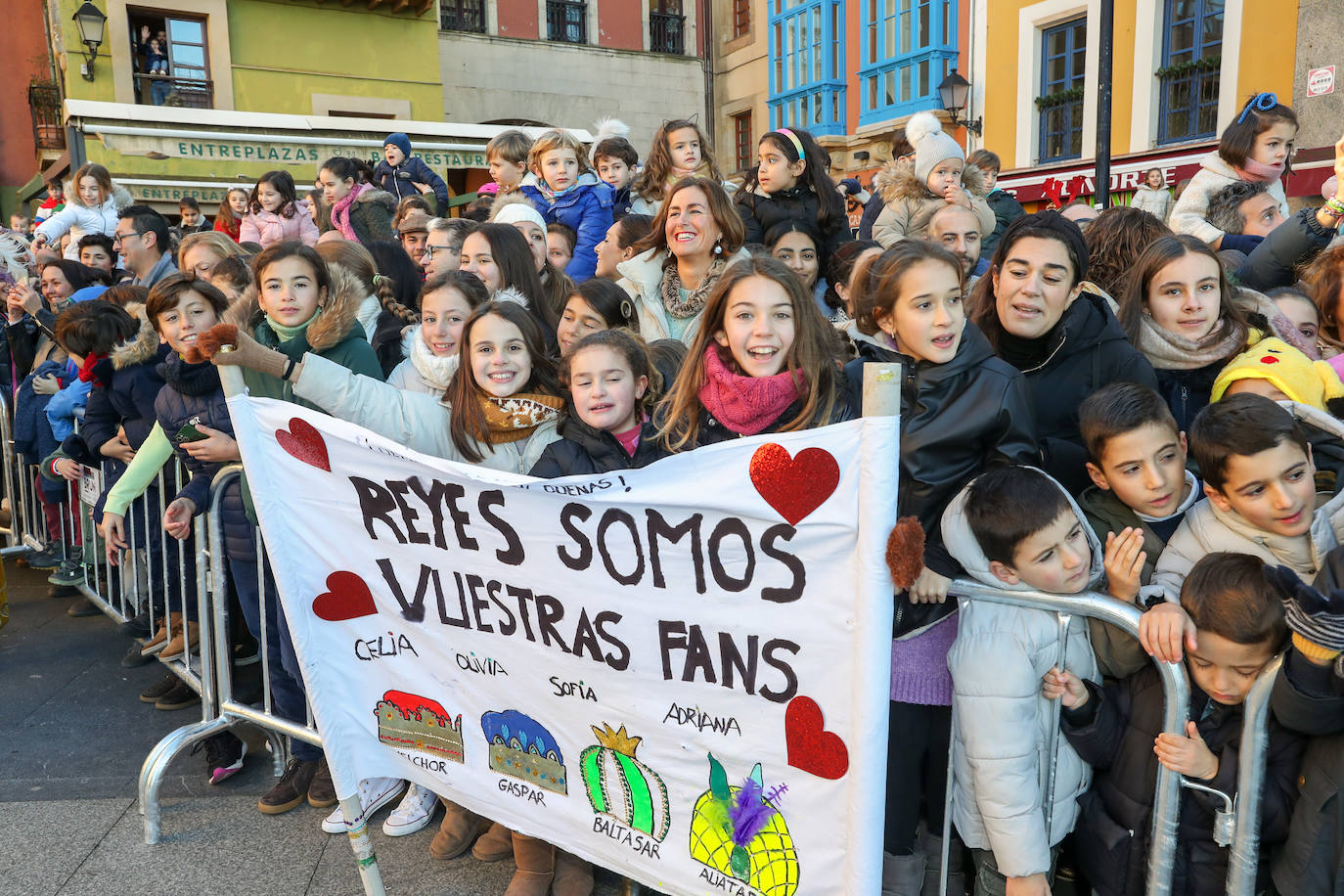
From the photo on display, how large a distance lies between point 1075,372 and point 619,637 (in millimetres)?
1604

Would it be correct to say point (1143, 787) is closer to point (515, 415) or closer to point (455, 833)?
point (515, 415)

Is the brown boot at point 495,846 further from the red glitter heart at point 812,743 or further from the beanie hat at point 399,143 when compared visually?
the beanie hat at point 399,143

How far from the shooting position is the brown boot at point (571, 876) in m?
2.96

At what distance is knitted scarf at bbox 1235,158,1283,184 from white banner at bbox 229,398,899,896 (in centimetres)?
388

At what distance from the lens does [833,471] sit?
6.30 feet

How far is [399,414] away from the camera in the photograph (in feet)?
10.3

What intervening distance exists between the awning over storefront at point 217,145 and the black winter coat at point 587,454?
11.1 metres

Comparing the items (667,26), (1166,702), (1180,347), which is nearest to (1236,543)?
(1166,702)

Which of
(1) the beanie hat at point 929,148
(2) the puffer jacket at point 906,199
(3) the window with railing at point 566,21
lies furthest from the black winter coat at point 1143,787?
(3) the window with railing at point 566,21

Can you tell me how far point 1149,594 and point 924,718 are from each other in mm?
630

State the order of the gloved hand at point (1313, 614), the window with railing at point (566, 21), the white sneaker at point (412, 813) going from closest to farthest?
the gloved hand at point (1313, 614)
the white sneaker at point (412, 813)
the window with railing at point (566, 21)

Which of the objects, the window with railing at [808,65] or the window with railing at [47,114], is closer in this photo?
the window with railing at [808,65]

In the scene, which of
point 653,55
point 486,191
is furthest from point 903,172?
point 653,55

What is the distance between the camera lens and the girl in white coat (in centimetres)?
953
